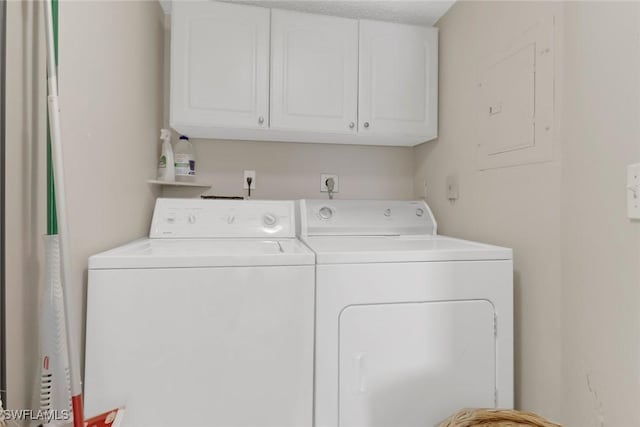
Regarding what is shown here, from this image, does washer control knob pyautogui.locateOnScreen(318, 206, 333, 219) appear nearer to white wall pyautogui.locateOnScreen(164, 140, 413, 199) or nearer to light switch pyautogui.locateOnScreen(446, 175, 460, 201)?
white wall pyautogui.locateOnScreen(164, 140, 413, 199)

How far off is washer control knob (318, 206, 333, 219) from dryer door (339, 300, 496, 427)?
72cm

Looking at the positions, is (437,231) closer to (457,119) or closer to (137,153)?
(457,119)

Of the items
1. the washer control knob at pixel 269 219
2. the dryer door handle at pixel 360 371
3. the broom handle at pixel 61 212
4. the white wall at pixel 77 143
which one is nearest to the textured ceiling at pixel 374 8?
the white wall at pixel 77 143

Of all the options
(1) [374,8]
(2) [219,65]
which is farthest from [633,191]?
(2) [219,65]

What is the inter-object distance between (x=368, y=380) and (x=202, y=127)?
1.44 meters

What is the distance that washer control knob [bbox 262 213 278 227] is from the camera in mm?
1770

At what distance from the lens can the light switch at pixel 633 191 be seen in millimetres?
921

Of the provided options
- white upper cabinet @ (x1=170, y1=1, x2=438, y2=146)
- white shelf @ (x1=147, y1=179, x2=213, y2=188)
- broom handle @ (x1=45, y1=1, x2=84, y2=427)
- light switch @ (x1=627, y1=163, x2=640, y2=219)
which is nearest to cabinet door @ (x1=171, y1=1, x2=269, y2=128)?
white upper cabinet @ (x1=170, y1=1, x2=438, y2=146)

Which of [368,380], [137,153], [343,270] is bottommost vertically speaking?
[368,380]

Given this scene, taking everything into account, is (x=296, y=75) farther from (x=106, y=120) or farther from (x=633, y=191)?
(x=633, y=191)

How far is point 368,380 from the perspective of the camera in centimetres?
115

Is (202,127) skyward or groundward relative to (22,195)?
skyward

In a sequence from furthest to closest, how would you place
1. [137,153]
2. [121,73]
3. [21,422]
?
[137,153] < [121,73] < [21,422]

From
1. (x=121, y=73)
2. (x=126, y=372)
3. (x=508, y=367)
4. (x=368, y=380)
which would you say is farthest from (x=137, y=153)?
(x=508, y=367)
